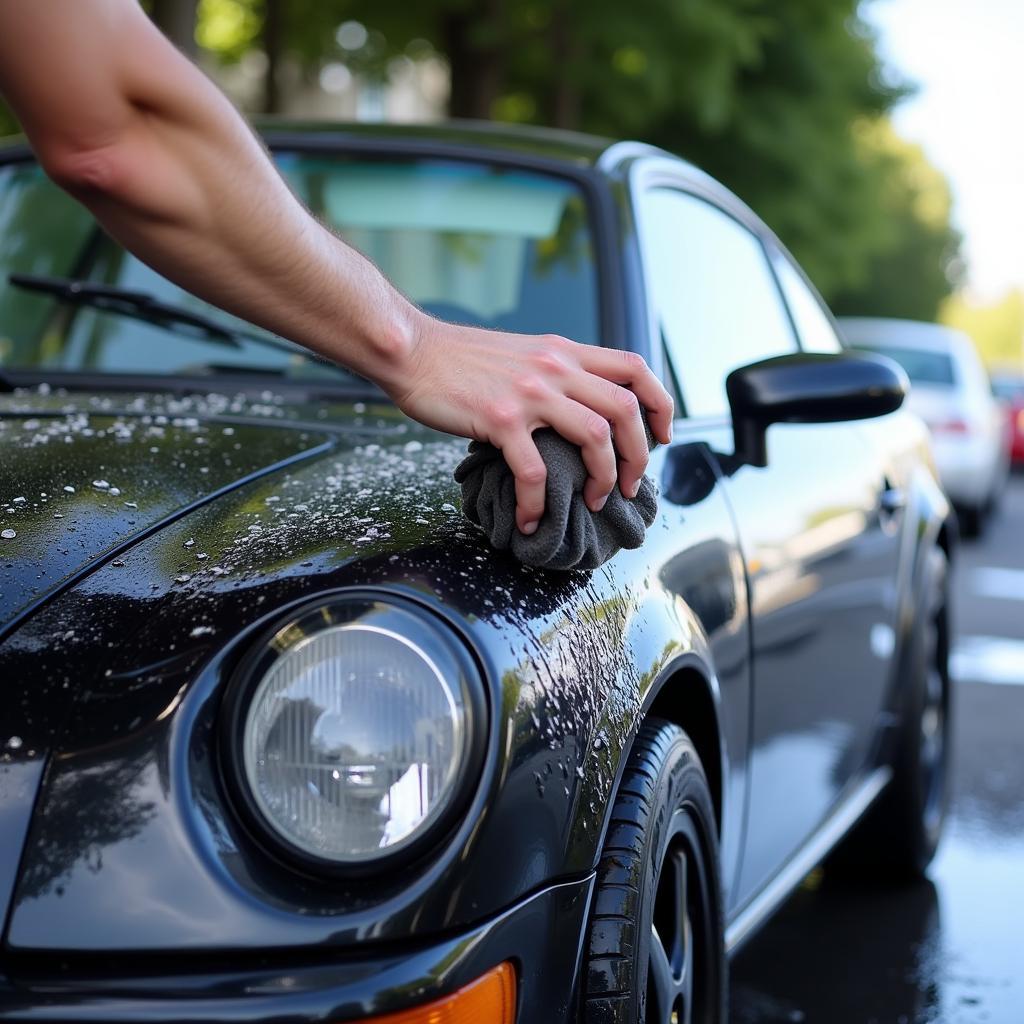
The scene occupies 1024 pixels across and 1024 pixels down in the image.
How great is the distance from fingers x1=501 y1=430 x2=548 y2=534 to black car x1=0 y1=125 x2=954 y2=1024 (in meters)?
0.10

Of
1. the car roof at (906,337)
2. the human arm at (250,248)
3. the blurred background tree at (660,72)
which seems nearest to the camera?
the human arm at (250,248)

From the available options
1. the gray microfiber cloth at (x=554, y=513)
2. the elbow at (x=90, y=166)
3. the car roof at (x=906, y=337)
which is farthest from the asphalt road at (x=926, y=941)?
the car roof at (x=906, y=337)

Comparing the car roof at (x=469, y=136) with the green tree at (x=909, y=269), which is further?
the green tree at (x=909, y=269)

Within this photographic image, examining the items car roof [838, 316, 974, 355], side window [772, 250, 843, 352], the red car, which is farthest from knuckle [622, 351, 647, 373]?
the red car

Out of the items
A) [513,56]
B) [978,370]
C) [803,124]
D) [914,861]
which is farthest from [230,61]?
[914,861]

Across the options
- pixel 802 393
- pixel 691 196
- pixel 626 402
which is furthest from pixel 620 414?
pixel 691 196

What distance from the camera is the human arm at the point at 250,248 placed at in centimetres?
150

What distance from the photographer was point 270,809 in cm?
165

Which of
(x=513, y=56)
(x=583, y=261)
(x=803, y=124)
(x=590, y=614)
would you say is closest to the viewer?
(x=590, y=614)

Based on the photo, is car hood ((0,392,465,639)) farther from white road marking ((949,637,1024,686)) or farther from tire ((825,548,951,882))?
white road marking ((949,637,1024,686))

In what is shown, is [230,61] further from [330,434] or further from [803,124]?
[330,434]

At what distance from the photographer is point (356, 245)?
2.98m

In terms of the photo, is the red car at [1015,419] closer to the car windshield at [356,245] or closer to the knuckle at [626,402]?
the car windshield at [356,245]

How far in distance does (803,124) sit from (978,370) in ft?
18.7
